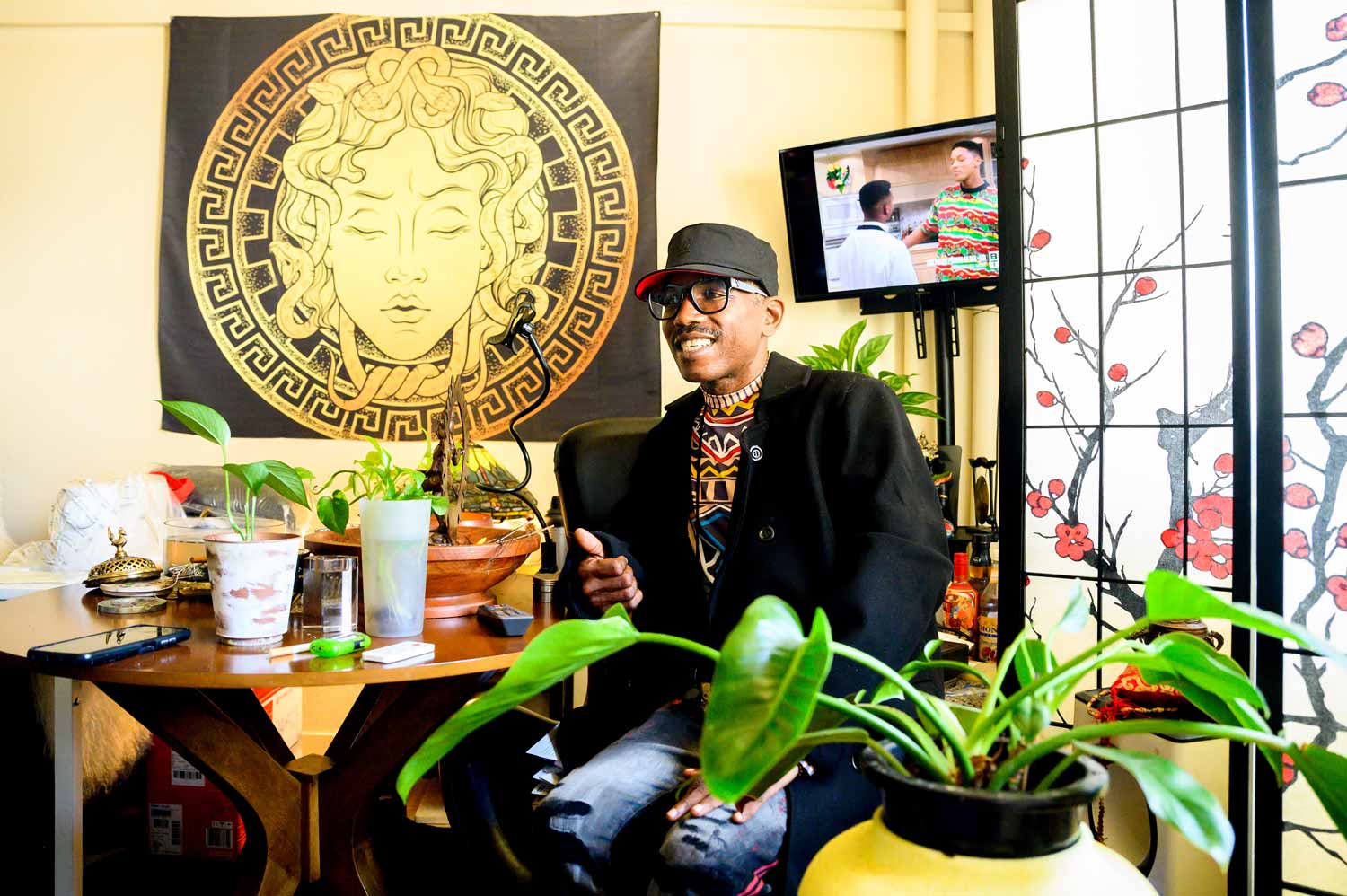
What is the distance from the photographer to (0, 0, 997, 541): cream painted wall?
3.43 meters

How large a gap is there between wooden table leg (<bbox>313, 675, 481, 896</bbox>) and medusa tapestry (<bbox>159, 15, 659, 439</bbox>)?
1.88 m

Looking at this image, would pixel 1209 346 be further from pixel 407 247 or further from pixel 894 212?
pixel 407 247

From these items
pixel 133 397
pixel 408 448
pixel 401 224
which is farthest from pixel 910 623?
pixel 133 397

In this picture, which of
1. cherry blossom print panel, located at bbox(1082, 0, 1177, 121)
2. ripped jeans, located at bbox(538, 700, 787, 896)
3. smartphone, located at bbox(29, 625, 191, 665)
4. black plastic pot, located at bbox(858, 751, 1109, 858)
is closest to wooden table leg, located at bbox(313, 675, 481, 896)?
ripped jeans, located at bbox(538, 700, 787, 896)

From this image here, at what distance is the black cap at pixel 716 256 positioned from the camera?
6.04ft

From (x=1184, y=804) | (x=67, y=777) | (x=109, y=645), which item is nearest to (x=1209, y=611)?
(x=1184, y=804)

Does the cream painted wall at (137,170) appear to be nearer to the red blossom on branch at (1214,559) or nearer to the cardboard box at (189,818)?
the cardboard box at (189,818)

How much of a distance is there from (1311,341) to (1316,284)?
0.27 feet

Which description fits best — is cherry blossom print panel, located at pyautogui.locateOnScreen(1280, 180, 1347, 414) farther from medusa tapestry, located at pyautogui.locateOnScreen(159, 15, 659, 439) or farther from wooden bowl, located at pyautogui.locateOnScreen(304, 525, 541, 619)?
medusa tapestry, located at pyautogui.locateOnScreen(159, 15, 659, 439)

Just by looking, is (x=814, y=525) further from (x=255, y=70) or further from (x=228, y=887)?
(x=255, y=70)

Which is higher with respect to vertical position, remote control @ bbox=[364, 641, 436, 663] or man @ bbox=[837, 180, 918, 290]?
man @ bbox=[837, 180, 918, 290]

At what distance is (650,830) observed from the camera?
4.89 feet

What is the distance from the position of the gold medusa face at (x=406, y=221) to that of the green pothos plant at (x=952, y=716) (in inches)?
115

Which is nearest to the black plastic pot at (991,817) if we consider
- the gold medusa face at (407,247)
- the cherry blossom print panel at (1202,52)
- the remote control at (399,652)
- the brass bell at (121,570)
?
the remote control at (399,652)
